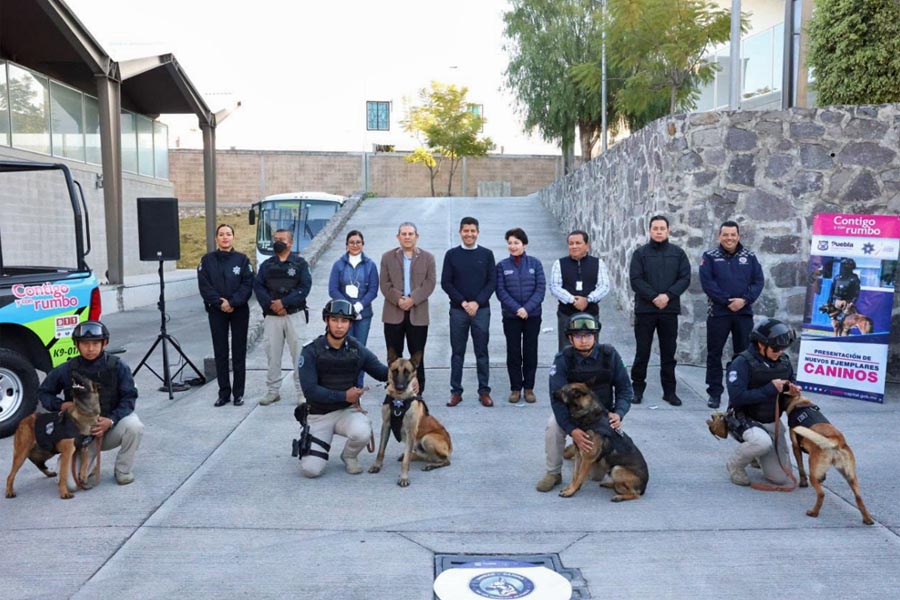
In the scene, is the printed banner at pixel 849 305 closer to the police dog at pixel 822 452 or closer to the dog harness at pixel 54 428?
the police dog at pixel 822 452

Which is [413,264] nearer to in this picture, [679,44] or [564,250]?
[564,250]

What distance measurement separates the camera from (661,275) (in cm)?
788

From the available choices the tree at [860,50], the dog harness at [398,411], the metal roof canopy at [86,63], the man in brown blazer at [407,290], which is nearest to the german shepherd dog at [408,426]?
the dog harness at [398,411]

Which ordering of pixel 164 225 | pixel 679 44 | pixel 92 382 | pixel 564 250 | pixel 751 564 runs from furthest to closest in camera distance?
pixel 679 44 < pixel 564 250 < pixel 164 225 < pixel 92 382 < pixel 751 564

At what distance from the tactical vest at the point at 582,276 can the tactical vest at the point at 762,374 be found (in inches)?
96.1

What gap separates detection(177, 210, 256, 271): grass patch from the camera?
3394 cm

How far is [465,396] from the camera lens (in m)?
8.41

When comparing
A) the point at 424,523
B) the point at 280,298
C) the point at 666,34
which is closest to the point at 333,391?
the point at 424,523

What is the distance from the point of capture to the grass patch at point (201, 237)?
111 ft

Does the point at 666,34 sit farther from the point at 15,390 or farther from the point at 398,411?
the point at 15,390

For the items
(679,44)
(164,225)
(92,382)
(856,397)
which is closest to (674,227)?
(856,397)

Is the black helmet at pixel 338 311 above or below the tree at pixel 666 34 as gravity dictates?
below

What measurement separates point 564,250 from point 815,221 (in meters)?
7.28

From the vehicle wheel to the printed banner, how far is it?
793 centimetres
